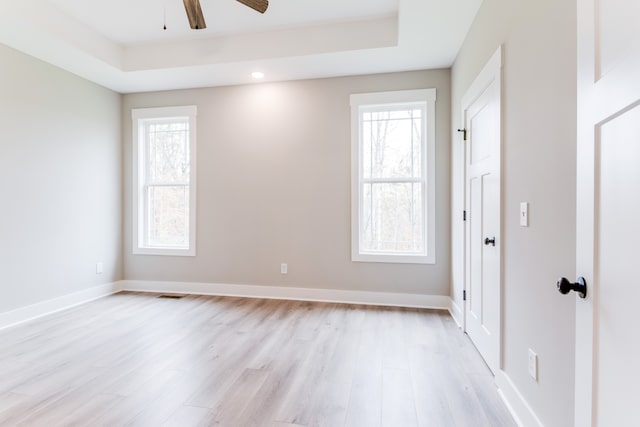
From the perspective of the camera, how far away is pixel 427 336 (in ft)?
9.55

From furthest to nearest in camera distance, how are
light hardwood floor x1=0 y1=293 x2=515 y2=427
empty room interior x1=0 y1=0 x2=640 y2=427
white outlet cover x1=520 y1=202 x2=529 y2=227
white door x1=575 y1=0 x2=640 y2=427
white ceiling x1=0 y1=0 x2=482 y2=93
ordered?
white ceiling x1=0 y1=0 x2=482 y2=93
light hardwood floor x1=0 y1=293 x2=515 y2=427
white outlet cover x1=520 y1=202 x2=529 y2=227
empty room interior x1=0 y1=0 x2=640 y2=427
white door x1=575 y1=0 x2=640 y2=427

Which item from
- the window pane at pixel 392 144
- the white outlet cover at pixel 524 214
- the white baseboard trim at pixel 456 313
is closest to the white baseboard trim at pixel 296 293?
the white baseboard trim at pixel 456 313

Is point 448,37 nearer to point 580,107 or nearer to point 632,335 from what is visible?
point 580,107

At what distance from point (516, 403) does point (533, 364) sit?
0.35m

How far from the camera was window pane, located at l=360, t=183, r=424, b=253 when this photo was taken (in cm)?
385

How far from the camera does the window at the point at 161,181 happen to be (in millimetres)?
4441

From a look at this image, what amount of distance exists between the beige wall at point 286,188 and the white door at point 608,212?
2.72 meters

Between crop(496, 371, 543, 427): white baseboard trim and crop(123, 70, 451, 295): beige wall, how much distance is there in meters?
1.75

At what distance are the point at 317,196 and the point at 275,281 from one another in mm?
1236

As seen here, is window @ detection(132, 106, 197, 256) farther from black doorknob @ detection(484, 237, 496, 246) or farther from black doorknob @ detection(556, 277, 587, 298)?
black doorknob @ detection(556, 277, 587, 298)

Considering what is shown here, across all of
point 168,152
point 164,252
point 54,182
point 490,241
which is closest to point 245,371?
point 490,241

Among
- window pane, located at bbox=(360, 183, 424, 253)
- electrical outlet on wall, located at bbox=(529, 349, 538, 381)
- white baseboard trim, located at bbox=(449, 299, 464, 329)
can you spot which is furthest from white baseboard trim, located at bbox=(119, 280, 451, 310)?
electrical outlet on wall, located at bbox=(529, 349, 538, 381)

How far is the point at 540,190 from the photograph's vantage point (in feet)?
5.14

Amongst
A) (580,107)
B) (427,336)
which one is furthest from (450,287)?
(580,107)
